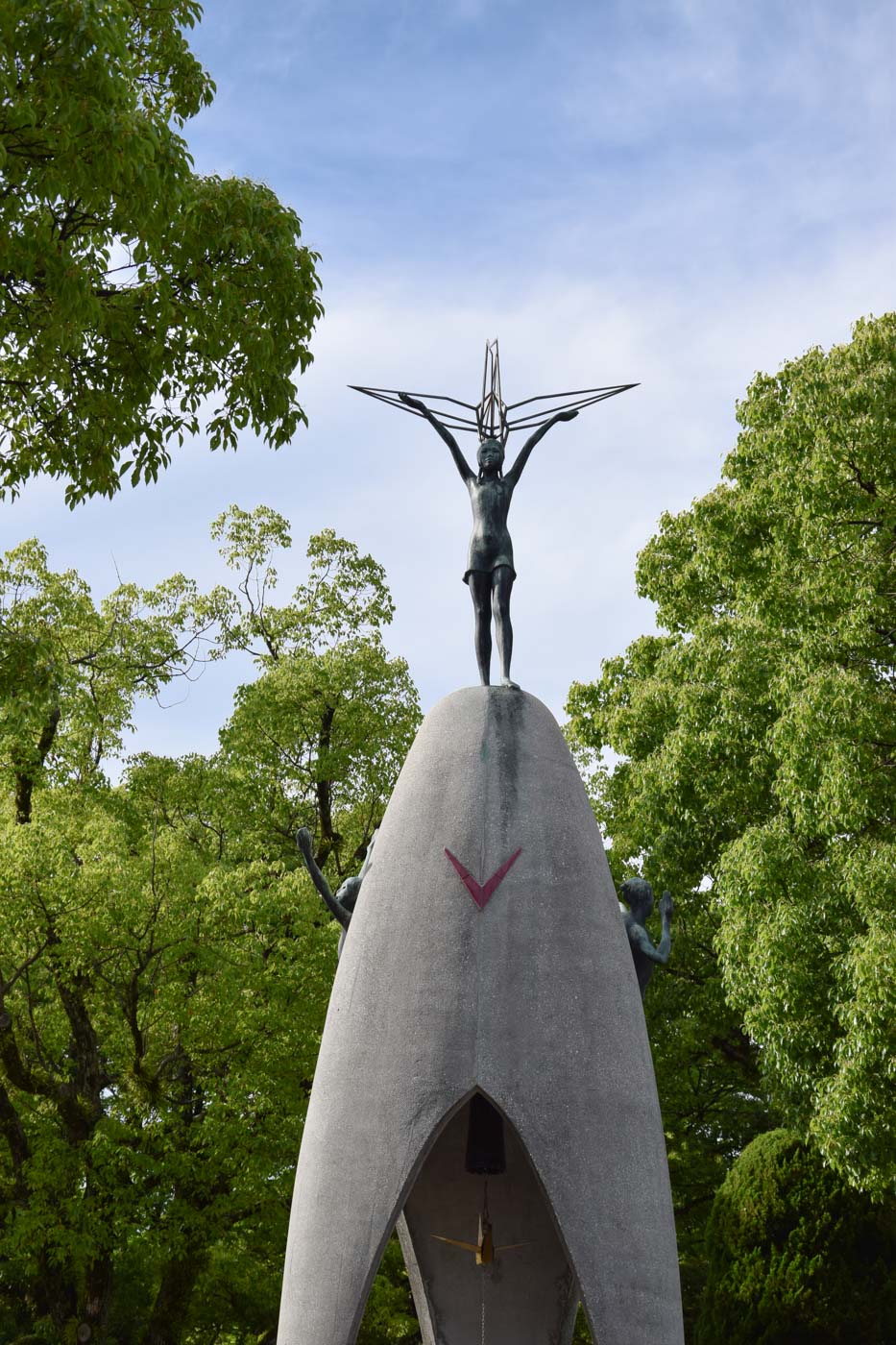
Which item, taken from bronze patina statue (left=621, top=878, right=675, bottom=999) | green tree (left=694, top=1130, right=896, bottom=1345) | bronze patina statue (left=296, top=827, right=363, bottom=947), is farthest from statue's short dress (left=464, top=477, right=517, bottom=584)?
green tree (left=694, top=1130, right=896, bottom=1345)

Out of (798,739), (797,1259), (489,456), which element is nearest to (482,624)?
(489,456)

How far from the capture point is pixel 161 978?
16438 millimetres

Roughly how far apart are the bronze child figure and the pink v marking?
57.5 inches

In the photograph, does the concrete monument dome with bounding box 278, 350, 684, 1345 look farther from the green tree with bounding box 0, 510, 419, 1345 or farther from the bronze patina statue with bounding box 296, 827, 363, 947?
the green tree with bounding box 0, 510, 419, 1345

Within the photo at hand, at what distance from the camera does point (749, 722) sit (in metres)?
13.7

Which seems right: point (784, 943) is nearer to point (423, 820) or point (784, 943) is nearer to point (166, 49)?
point (423, 820)

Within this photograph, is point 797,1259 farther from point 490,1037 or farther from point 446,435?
point 446,435

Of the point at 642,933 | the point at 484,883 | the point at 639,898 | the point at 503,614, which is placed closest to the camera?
the point at 484,883

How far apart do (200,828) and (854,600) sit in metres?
12.0

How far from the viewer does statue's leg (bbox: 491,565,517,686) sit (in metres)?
8.30

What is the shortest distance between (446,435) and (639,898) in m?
3.49

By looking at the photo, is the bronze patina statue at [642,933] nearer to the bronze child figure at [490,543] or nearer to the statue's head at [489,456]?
the bronze child figure at [490,543]

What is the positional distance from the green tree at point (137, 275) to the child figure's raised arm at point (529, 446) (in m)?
1.52

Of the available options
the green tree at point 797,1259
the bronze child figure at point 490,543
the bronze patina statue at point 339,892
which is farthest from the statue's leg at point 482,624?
the green tree at point 797,1259
